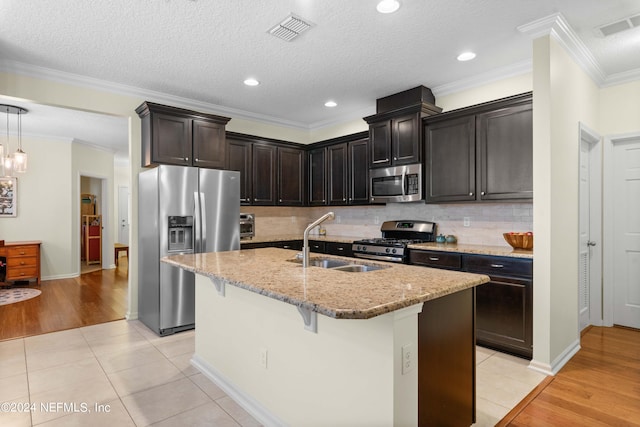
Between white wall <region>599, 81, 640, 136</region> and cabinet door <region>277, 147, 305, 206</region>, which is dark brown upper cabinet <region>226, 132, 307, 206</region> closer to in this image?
cabinet door <region>277, 147, 305, 206</region>

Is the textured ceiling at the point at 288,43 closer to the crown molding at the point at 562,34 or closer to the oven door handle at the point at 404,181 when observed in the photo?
the crown molding at the point at 562,34

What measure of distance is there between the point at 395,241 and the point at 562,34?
7.98 feet

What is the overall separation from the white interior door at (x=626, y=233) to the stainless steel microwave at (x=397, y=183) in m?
2.11

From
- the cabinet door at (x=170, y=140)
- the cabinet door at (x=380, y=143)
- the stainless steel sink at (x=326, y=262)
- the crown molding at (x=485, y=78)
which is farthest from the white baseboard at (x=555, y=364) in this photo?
the cabinet door at (x=170, y=140)

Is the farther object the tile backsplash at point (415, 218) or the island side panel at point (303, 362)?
the tile backsplash at point (415, 218)

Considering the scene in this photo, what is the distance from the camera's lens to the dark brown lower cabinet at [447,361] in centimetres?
170

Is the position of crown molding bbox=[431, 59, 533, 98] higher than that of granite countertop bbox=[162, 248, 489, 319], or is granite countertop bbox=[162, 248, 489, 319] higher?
crown molding bbox=[431, 59, 533, 98]

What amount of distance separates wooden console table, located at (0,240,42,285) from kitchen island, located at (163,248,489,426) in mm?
5150

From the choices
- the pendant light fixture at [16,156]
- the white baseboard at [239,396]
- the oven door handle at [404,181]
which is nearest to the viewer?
the white baseboard at [239,396]

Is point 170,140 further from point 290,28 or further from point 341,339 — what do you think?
point 341,339

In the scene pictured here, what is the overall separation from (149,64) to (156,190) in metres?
1.25

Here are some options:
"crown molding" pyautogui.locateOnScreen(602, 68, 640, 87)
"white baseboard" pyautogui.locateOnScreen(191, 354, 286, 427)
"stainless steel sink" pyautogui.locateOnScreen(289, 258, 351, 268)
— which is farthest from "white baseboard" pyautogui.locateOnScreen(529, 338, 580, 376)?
"crown molding" pyautogui.locateOnScreen(602, 68, 640, 87)

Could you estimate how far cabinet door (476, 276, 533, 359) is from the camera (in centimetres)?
298

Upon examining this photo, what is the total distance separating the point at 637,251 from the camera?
149 inches
